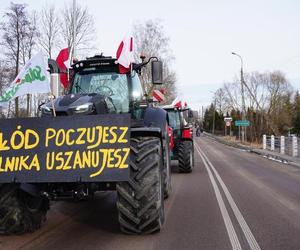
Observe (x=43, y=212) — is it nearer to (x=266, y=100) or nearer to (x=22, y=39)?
(x=22, y=39)

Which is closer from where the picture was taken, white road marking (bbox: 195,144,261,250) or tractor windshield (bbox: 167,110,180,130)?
white road marking (bbox: 195,144,261,250)

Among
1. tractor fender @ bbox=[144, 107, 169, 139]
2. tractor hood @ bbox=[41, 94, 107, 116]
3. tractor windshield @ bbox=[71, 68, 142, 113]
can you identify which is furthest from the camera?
tractor fender @ bbox=[144, 107, 169, 139]

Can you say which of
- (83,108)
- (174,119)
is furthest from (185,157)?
(83,108)

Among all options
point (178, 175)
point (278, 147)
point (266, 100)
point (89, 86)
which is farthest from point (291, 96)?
point (89, 86)

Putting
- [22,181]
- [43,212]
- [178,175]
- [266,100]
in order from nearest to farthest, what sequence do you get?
[22,181], [43,212], [178,175], [266,100]

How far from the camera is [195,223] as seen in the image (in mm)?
7137

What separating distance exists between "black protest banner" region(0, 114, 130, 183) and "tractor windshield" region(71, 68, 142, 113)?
180 centimetres

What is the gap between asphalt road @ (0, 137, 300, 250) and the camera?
5.91 meters

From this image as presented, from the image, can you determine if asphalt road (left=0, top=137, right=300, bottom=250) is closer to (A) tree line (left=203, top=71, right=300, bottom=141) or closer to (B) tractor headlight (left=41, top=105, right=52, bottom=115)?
(B) tractor headlight (left=41, top=105, right=52, bottom=115)

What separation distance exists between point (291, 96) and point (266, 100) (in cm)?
1086

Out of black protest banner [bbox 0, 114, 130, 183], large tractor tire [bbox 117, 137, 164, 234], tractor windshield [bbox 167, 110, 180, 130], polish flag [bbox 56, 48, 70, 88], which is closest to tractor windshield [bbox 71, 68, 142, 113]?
polish flag [bbox 56, 48, 70, 88]

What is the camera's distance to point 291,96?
83375 millimetres

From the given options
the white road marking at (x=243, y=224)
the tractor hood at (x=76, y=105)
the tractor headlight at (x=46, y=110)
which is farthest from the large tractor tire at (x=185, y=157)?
the tractor headlight at (x=46, y=110)

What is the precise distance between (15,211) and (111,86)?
2.72 m
